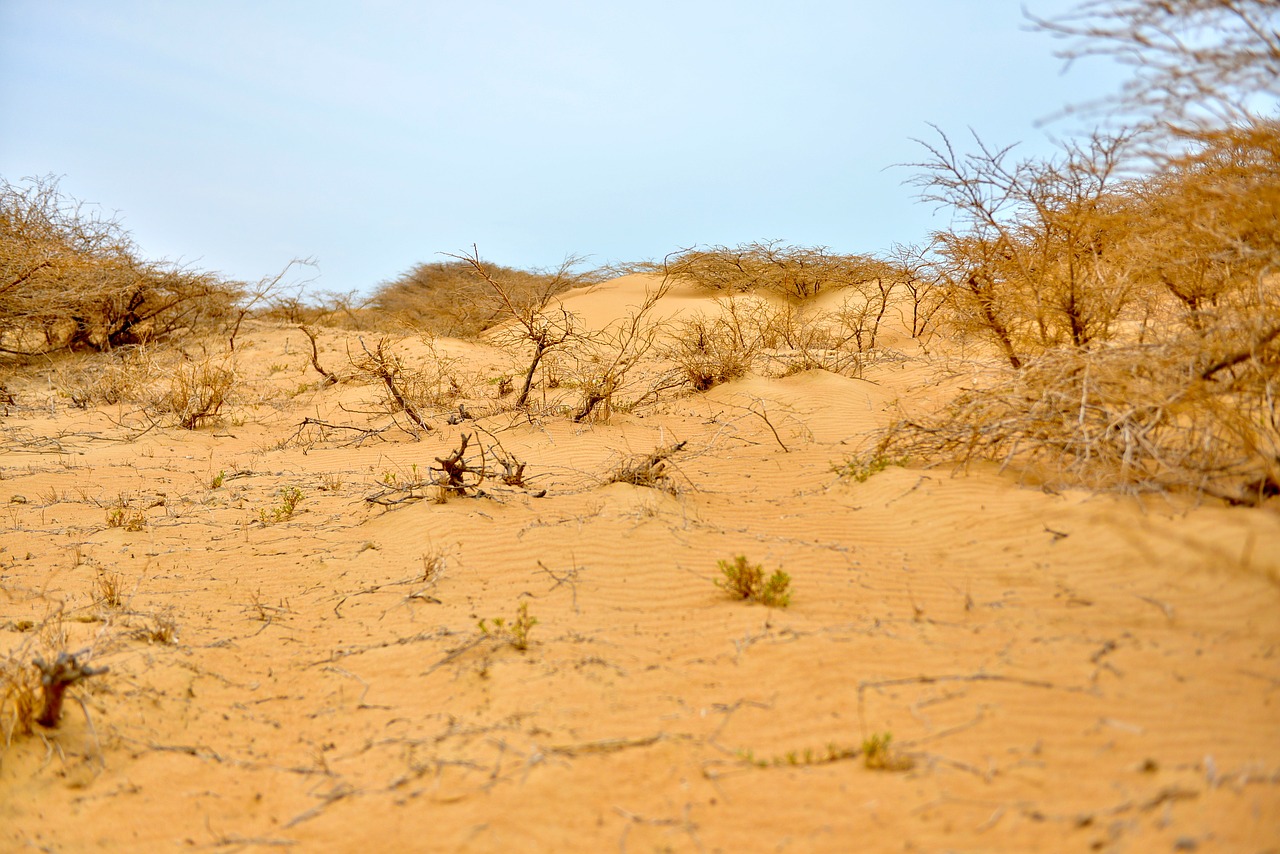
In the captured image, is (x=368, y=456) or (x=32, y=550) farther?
(x=368, y=456)

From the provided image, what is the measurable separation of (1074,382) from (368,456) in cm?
635

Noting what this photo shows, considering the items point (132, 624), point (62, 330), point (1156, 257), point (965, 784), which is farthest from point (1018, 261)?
point (62, 330)

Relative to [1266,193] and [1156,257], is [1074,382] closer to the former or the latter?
[1266,193]

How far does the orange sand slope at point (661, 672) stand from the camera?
2379 mm

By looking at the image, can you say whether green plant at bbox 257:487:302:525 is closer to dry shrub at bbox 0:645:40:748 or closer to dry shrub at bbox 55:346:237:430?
dry shrub at bbox 0:645:40:748

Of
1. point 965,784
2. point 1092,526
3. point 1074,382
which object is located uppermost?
point 1074,382

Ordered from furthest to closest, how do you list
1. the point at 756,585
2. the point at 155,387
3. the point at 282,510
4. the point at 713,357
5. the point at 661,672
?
the point at 155,387, the point at 713,357, the point at 282,510, the point at 756,585, the point at 661,672

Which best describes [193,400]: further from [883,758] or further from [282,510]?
[883,758]

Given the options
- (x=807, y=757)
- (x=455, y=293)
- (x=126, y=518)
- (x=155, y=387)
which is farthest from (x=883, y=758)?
(x=455, y=293)

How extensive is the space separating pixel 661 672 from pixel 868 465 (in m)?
2.96

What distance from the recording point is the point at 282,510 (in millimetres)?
5922

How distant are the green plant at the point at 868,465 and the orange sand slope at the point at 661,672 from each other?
79 mm

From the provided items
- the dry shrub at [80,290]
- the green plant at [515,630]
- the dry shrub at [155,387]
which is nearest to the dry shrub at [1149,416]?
the green plant at [515,630]

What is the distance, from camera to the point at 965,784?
236 cm
